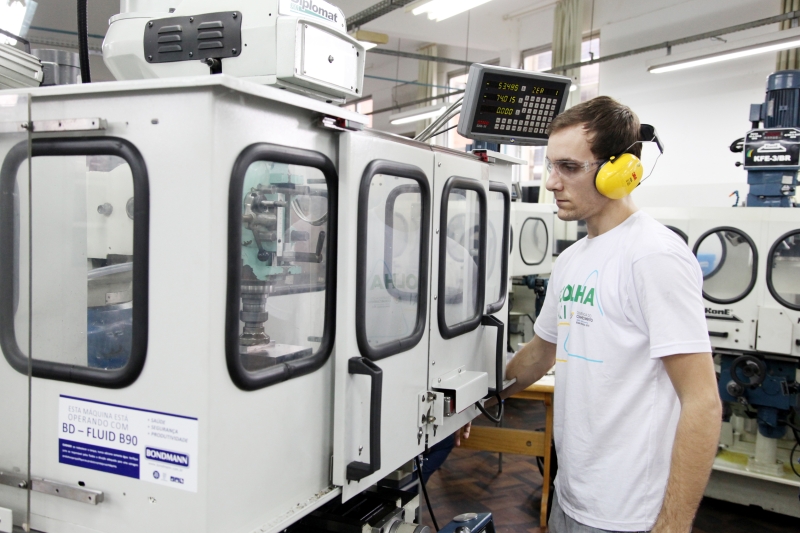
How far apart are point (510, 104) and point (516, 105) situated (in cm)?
2

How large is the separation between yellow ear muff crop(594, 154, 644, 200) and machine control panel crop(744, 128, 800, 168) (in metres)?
2.20

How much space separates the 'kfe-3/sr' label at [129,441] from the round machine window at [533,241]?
11.8 ft

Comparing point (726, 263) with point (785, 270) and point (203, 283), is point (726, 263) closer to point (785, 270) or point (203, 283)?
point (785, 270)

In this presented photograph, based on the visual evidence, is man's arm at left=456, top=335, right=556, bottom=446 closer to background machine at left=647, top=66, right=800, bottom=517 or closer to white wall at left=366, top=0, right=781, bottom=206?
background machine at left=647, top=66, right=800, bottom=517

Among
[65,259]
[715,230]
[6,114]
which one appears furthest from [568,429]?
[715,230]

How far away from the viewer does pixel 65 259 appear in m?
1.12

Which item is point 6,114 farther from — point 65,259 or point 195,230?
point 195,230

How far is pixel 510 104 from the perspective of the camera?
72.1 inches

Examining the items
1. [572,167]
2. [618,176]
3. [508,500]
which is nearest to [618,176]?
[618,176]

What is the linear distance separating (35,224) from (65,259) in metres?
0.08

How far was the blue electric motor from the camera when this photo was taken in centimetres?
308

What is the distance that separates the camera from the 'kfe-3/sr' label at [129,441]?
0.95 metres

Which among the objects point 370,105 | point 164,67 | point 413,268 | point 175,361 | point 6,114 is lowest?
point 175,361

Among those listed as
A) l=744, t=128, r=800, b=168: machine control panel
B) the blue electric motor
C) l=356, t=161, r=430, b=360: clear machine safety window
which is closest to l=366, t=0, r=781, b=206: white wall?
the blue electric motor
